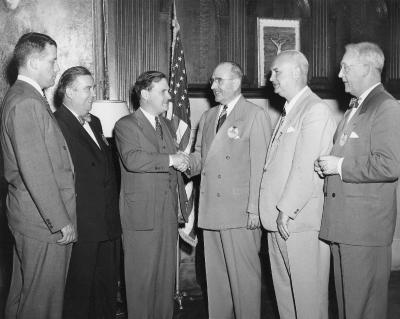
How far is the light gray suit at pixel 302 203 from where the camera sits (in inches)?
116

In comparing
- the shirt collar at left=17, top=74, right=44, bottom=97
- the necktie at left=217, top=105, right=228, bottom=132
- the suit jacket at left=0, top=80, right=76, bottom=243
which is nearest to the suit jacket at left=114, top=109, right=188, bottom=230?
the necktie at left=217, top=105, right=228, bottom=132

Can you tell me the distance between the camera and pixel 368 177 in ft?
8.66

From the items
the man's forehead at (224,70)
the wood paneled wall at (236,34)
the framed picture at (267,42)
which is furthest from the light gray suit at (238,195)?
the framed picture at (267,42)

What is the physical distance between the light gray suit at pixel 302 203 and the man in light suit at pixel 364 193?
0.44 ft


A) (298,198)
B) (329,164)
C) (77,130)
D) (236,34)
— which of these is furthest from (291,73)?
(236,34)

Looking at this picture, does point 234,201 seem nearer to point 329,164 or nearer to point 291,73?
point 329,164

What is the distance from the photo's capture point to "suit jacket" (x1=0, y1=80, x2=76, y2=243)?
2590 millimetres

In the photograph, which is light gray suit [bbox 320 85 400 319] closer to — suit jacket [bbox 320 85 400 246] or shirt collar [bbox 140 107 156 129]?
suit jacket [bbox 320 85 400 246]

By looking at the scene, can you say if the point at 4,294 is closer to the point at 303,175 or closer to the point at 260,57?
the point at 303,175

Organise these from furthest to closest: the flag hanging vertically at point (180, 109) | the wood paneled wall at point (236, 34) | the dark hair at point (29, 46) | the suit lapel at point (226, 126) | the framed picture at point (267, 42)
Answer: the framed picture at point (267, 42), the wood paneled wall at point (236, 34), the flag hanging vertically at point (180, 109), the suit lapel at point (226, 126), the dark hair at point (29, 46)

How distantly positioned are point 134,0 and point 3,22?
3.98 feet

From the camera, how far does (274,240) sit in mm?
3145

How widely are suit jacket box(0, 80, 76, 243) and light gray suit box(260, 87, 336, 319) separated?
133 centimetres

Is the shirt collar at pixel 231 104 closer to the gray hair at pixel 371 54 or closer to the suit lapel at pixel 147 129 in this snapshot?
the suit lapel at pixel 147 129
